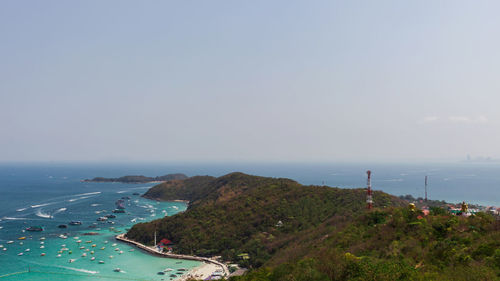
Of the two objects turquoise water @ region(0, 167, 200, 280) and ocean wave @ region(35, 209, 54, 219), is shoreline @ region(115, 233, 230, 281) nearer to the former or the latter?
turquoise water @ region(0, 167, 200, 280)

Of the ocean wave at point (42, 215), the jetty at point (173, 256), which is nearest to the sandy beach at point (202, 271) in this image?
the jetty at point (173, 256)

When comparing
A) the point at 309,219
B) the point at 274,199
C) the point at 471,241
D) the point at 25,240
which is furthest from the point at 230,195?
the point at 471,241

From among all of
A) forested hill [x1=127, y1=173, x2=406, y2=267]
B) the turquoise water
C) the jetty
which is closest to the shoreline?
the jetty

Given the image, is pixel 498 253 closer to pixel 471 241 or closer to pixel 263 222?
pixel 471 241

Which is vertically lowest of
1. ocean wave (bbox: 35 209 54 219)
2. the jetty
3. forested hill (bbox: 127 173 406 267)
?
ocean wave (bbox: 35 209 54 219)

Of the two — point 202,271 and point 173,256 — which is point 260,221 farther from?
point 173,256

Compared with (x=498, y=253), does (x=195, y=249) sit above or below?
below

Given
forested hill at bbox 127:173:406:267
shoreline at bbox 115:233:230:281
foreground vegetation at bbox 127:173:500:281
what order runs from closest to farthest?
1. foreground vegetation at bbox 127:173:500:281
2. shoreline at bbox 115:233:230:281
3. forested hill at bbox 127:173:406:267
